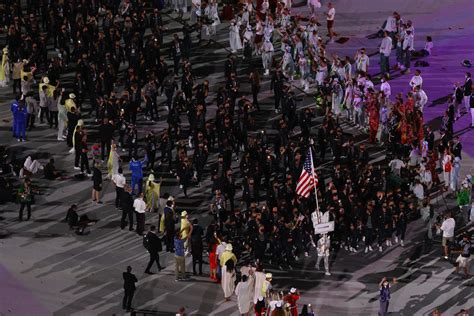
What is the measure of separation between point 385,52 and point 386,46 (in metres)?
0.39

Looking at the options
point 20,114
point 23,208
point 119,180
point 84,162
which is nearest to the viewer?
point 119,180

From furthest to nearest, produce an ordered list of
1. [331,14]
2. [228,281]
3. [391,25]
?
1. [331,14]
2. [391,25]
3. [228,281]

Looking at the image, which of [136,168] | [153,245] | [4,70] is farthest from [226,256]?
[4,70]

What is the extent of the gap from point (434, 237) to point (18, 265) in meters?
14.1

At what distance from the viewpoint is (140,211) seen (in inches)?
1966

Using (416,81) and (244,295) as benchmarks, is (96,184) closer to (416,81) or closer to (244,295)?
(244,295)

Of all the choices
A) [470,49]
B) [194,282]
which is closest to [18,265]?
[194,282]

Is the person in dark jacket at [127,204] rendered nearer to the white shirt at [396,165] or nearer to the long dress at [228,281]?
the long dress at [228,281]

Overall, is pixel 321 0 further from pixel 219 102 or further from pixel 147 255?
pixel 147 255

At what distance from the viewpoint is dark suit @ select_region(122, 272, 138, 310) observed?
46000mm

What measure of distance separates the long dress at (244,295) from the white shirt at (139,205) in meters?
5.32

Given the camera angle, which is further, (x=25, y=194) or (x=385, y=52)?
(x=385, y=52)

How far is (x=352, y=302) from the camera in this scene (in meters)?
47.8

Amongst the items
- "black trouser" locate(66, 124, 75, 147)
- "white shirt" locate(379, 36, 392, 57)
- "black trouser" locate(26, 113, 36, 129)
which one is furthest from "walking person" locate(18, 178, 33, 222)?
"white shirt" locate(379, 36, 392, 57)
